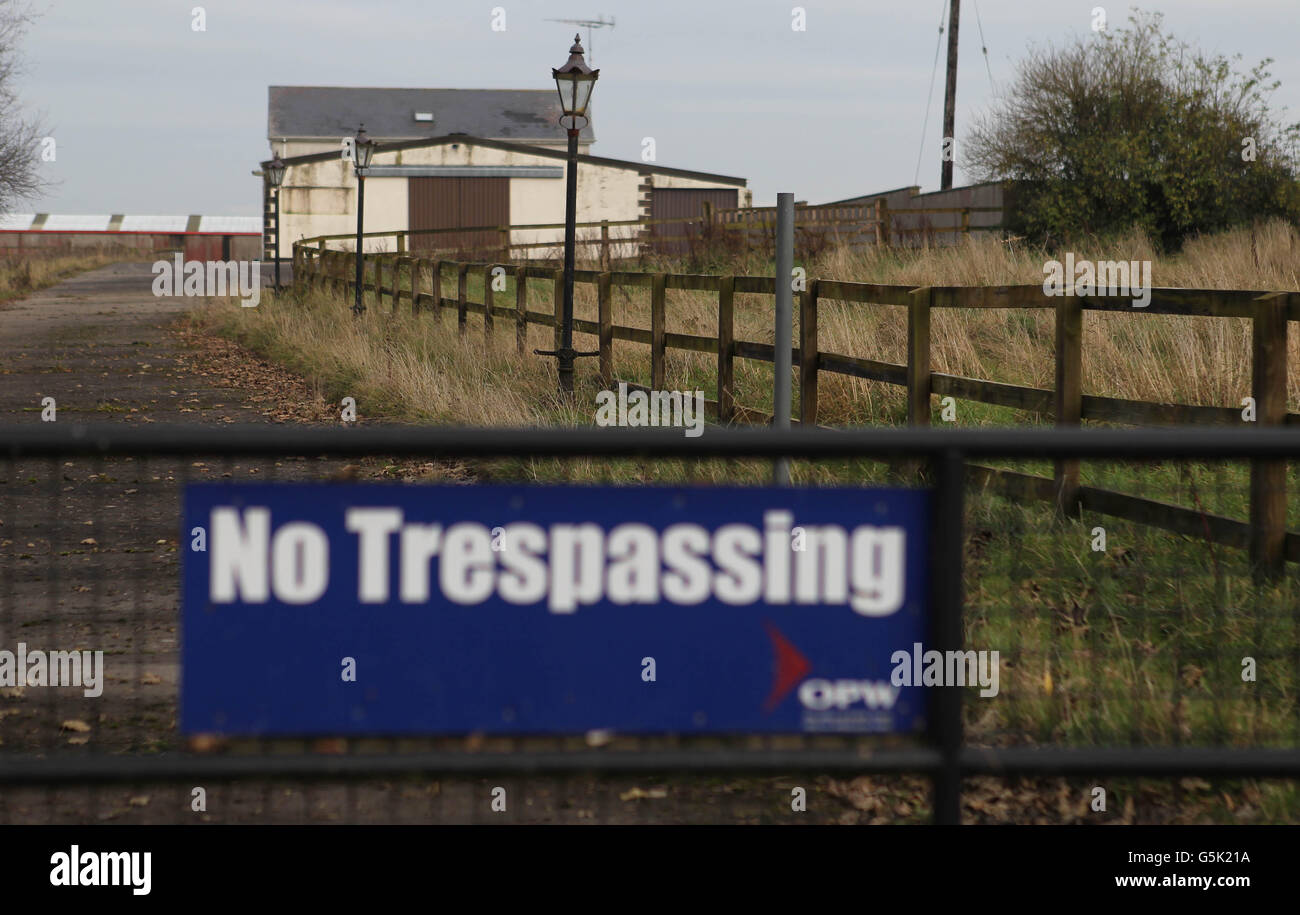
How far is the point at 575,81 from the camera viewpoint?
14.3 meters

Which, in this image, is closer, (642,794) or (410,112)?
(642,794)

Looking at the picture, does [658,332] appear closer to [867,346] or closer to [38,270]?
[867,346]

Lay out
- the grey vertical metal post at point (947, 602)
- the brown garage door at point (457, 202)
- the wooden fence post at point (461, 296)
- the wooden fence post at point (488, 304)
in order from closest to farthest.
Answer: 1. the grey vertical metal post at point (947, 602)
2. the wooden fence post at point (488, 304)
3. the wooden fence post at point (461, 296)
4. the brown garage door at point (457, 202)

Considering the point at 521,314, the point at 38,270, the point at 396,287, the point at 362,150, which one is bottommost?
the point at 521,314

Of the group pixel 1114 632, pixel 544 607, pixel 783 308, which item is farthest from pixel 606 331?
pixel 544 607

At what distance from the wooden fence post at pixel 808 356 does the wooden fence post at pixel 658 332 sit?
2.51 meters

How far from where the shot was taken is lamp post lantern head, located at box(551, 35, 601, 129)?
14.3 m

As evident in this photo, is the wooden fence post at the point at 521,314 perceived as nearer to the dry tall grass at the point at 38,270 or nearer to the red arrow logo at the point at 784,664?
the red arrow logo at the point at 784,664

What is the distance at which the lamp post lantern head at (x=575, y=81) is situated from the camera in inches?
561

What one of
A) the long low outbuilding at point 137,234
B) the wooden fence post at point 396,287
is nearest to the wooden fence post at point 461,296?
the wooden fence post at point 396,287

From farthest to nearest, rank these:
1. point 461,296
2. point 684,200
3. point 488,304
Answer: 1. point 684,200
2. point 461,296
3. point 488,304

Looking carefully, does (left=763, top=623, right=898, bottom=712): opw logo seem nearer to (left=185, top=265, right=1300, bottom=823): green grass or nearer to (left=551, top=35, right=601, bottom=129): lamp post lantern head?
(left=185, top=265, right=1300, bottom=823): green grass

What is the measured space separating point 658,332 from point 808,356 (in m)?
2.91
